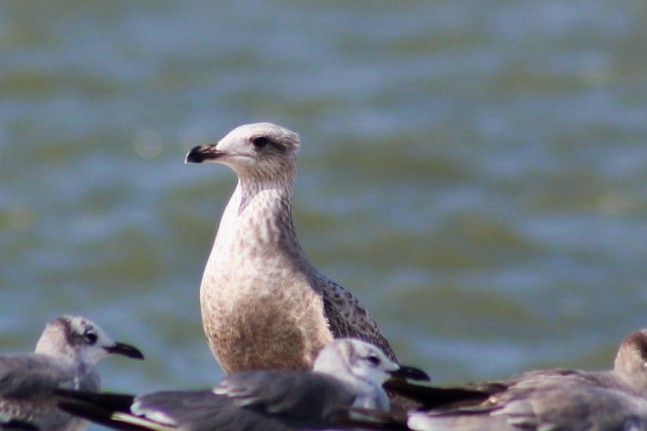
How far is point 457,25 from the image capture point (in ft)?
92.8

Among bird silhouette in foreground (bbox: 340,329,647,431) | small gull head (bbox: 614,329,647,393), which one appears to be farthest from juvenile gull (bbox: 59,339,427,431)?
small gull head (bbox: 614,329,647,393)

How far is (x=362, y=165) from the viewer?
78.5ft

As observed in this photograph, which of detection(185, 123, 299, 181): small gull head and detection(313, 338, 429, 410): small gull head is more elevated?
detection(185, 123, 299, 181): small gull head

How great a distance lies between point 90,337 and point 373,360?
1.27 m

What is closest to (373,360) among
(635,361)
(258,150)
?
(635,361)

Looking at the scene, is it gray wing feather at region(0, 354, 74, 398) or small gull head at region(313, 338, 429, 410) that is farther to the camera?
small gull head at region(313, 338, 429, 410)

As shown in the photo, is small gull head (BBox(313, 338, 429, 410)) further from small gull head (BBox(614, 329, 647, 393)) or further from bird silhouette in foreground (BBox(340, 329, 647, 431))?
small gull head (BBox(614, 329, 647, 393))

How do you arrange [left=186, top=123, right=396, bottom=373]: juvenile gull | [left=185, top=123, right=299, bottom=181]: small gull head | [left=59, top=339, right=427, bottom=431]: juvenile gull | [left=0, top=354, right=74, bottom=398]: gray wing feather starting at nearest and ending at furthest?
[left=59, top=339, right=427, bottom=431]: juvenile gull → [left=0, top=354, right=74, bottom=398]: gray wing feather → [left=186, top=123, right=396, bottom=373]: juvenile gull → [left=185, top=123, right=299, bottom=181]: small gull head

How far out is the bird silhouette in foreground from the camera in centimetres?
696

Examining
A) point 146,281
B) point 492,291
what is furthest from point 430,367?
point 146,281

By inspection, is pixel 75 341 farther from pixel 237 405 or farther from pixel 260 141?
pixel 260 141

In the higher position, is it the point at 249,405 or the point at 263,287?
the point at 263,287

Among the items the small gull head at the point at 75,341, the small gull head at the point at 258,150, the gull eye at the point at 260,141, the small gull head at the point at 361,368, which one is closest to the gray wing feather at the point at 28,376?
the small gull head at the point at 75,341

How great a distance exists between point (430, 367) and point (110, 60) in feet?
29.7
